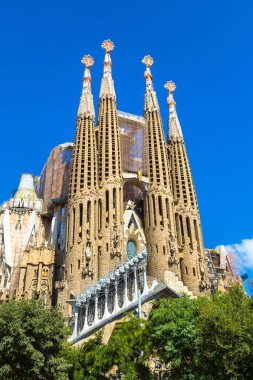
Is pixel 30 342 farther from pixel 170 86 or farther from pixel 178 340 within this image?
pixel 170 86

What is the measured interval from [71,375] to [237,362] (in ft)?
26.6

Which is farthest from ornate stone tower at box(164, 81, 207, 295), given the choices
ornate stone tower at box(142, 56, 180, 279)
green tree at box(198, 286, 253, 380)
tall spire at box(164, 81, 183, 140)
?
green tree at box(198, 286, 253, 380)

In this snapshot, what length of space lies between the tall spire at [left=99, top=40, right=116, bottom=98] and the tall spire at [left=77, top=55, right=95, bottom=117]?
4.90 feet

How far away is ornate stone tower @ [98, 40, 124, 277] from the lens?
36594 mm

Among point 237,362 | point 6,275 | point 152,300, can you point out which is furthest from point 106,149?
point 237,362

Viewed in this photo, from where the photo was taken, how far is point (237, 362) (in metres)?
15.5

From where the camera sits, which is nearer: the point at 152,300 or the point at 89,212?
the point at 152,300

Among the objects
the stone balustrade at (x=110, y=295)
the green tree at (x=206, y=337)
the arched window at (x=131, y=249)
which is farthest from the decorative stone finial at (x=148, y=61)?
the green tree at (x=206, y=337)

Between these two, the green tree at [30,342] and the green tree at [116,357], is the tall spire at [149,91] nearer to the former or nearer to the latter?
the green tree at [116,357]

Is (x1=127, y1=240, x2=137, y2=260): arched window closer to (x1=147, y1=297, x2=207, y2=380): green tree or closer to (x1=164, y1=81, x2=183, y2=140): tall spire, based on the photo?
(x1=164, y1=81, x2=183, y2=140): tall spire

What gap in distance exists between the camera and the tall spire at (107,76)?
47.0 metres

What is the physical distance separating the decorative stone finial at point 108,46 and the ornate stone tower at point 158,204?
828 centimetres

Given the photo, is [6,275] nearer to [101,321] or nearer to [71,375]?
[101,321]

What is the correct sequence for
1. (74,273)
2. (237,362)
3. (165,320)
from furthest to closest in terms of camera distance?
(74,273), (165,320), (237,362)
